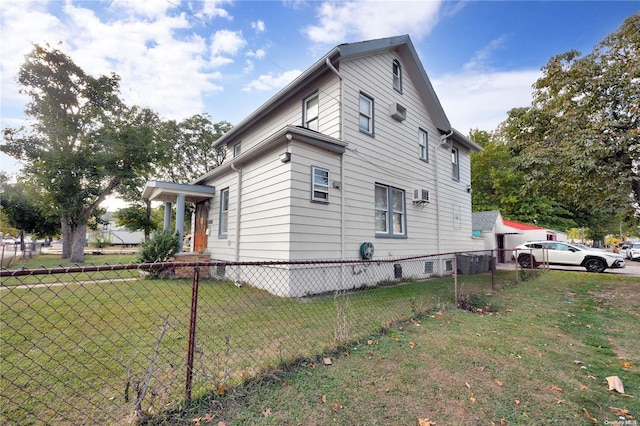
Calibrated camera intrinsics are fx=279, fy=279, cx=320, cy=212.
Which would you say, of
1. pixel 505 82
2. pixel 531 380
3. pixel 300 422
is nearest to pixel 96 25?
pixel 300 422

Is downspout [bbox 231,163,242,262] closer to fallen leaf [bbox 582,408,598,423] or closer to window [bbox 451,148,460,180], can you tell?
fallen leaf [bbox 582,408,598,423]

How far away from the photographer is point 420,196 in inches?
374

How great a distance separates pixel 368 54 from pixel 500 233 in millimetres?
16423

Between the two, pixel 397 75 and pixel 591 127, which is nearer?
pixel 591 127

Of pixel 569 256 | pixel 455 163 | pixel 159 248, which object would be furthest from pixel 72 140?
pixel 569 256

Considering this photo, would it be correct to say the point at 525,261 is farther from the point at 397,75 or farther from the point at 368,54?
the point at 368,54

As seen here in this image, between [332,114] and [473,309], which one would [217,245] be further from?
[473,309]

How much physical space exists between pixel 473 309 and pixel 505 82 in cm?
1027

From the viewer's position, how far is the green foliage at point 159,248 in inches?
337

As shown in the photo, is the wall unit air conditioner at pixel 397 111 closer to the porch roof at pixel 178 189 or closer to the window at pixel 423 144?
the window at pixel 423 144

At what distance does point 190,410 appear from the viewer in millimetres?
2170

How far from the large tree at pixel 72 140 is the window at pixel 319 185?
46.5ft

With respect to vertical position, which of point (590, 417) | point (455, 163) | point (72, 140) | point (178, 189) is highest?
point (72, 140)

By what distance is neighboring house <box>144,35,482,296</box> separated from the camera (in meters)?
6.68
